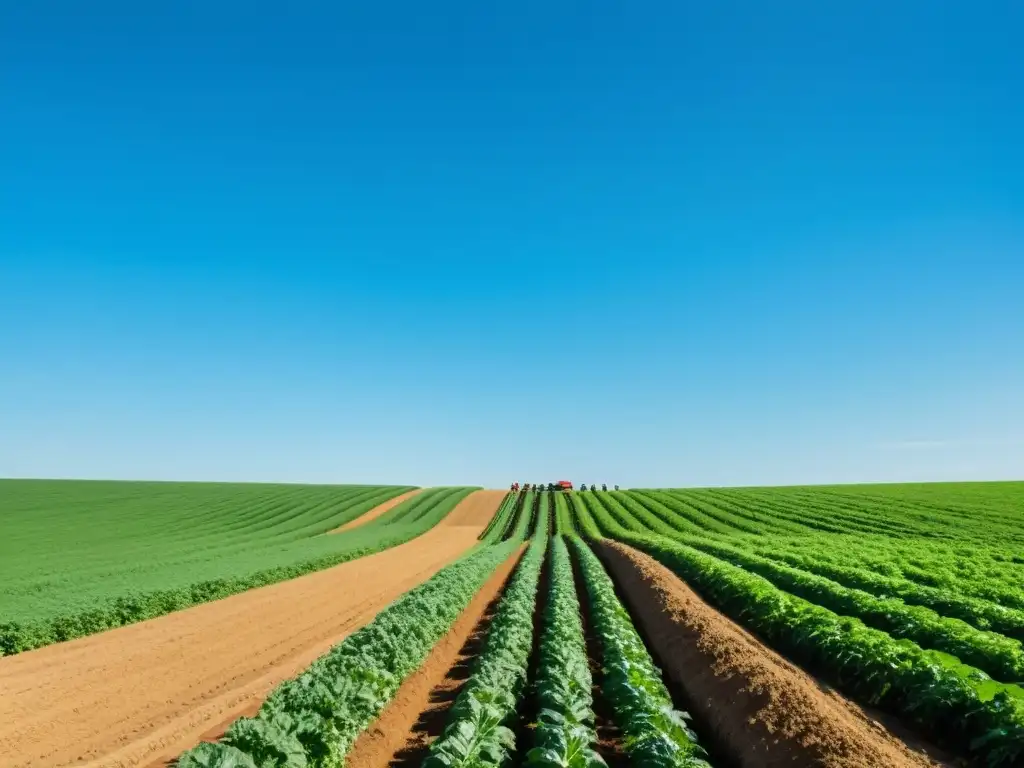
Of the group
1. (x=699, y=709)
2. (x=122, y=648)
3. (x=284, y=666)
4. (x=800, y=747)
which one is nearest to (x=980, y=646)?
(x=699, y=709)

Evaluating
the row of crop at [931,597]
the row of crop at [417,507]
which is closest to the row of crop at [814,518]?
the row of crop at [931,597]

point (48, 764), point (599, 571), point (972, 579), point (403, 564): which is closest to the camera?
point (48, 764)

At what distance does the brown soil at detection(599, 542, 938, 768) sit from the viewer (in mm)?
8836

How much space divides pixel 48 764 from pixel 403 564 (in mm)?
30022

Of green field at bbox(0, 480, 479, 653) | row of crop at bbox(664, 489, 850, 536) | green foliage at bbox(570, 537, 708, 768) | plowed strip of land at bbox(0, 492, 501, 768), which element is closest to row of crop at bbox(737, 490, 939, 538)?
row of crop at bbox(664, 489, 850, 536)

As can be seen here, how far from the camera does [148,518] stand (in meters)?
67.8

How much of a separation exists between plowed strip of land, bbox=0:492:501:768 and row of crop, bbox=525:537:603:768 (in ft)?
21.2

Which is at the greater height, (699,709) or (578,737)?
(578,737)

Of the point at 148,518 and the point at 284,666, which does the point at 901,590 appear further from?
the point at 148,518

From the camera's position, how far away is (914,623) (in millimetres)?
15773

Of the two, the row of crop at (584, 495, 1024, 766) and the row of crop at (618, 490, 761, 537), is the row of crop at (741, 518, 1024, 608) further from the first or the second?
the row of crop at (618, 490, 761, 537)

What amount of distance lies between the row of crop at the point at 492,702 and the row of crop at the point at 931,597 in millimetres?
11887

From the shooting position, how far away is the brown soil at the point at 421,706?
35.6ft

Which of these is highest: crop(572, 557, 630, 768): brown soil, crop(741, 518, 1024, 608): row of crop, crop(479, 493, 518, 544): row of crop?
crop(741, 518, 1024, 608): row of crop
